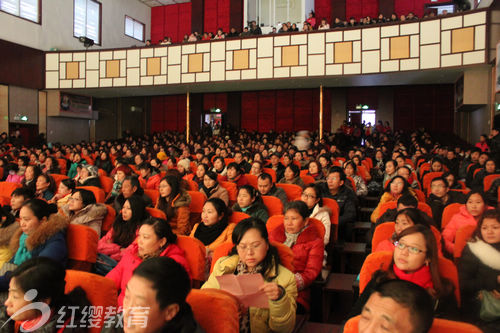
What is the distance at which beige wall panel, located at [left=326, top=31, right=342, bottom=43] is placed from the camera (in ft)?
32.3

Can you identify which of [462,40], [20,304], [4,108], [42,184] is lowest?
[20,304]

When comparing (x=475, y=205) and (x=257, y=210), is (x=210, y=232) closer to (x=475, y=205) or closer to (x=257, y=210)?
(x=257, y=210)

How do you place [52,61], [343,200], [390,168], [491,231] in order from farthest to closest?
[52,61]
[390,168]
[343,200]
[491,231]

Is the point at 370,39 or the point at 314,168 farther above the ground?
the point at 370,39

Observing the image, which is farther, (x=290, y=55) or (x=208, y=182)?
(x=290, y=55)

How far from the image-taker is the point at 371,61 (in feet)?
31.5

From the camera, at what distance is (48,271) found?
4.75 feet

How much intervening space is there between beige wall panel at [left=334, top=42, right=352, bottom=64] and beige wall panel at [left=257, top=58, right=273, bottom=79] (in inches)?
67.3

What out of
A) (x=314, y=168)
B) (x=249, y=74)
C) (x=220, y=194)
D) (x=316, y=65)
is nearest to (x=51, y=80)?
(x=249, y=74)

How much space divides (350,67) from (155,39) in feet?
35.2

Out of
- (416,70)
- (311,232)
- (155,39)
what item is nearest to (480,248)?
(311,232)

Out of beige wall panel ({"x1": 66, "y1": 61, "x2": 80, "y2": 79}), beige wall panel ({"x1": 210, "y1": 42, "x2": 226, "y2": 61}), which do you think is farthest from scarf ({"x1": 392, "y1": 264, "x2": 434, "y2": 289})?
beige wall panel ({"x1": 66, "y1": 61, "x2": 80, "y2": 79})

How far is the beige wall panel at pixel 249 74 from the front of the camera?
34.9 ft

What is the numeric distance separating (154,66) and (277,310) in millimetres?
10925
